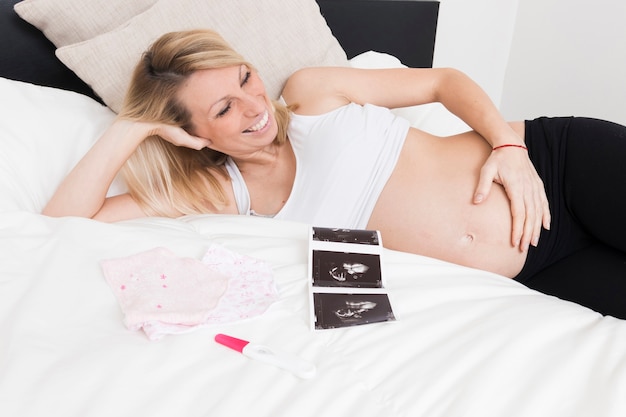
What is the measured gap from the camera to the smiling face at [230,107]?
134 cm

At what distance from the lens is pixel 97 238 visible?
1165 mm

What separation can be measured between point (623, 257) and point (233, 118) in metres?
0.96

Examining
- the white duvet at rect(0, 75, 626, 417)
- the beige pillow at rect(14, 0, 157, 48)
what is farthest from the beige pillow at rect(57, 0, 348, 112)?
the white duvet at rect(0, 75, 626, 417)

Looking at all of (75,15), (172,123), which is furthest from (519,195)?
(75,15)

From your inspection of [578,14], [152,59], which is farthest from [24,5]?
[578,14]

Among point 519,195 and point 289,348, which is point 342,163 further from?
point 289,348

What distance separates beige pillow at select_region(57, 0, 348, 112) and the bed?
0.20 m

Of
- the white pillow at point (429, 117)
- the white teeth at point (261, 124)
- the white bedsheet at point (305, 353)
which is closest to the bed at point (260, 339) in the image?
the white bedsheet at point (305, 353)

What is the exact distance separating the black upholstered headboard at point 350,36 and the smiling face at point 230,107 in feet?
1.96

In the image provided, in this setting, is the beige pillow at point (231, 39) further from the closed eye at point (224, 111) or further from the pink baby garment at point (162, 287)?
the pink baby garment at point (162, 287)

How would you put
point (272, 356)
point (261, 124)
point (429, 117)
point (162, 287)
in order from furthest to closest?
point (429, 117)
point (261, 124)
point (162, 287)
point (272, 356)

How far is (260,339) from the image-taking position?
95cm

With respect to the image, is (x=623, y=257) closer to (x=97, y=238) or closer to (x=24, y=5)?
(x=97, y=238)

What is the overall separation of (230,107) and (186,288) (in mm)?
481
